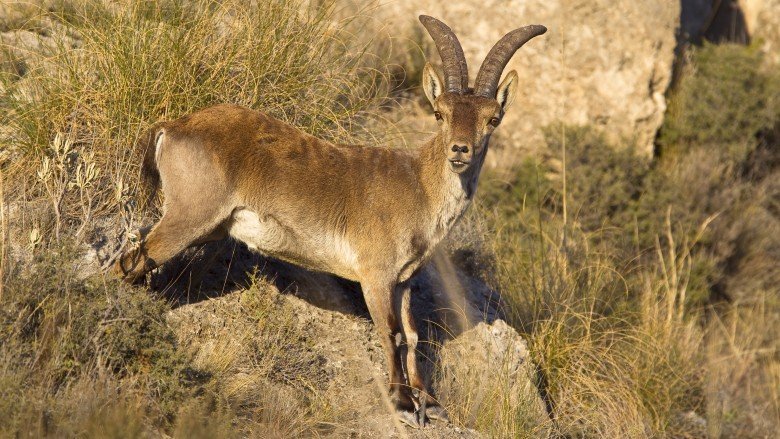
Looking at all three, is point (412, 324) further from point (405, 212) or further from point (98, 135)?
point (98, 135)

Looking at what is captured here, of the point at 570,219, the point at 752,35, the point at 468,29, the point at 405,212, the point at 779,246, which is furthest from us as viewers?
the point at 752,35

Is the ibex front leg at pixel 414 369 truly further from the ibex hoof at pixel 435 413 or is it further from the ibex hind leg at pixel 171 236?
→ the ibex hind leg at pixel 171 236

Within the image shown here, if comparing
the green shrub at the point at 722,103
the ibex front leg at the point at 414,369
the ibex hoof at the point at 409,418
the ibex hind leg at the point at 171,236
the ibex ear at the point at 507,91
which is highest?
the ibex ear at the point at 507,91

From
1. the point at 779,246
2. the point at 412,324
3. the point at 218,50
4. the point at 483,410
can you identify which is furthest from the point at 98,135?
the point at 779,246

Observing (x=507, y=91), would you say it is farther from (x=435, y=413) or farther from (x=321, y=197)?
(x=435, y=413)

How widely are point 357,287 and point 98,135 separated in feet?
8.21

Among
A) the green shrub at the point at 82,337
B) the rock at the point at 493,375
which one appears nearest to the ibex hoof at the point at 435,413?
the rock at the point at 493,375

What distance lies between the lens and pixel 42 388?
18.1 ft

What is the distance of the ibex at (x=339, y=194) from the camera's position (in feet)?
21.1

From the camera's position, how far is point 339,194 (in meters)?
6.84

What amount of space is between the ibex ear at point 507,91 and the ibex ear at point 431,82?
46 cm

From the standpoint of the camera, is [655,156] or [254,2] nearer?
[254,2]

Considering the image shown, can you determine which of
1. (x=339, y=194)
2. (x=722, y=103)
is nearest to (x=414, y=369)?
(x=339, y=194)

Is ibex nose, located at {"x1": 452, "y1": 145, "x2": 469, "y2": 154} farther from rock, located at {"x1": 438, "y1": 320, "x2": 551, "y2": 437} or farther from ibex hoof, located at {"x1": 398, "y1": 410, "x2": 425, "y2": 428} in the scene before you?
ibex hoof, located at {"x1": 398, "y1": 410, "x2": 425, "y2": 428}
